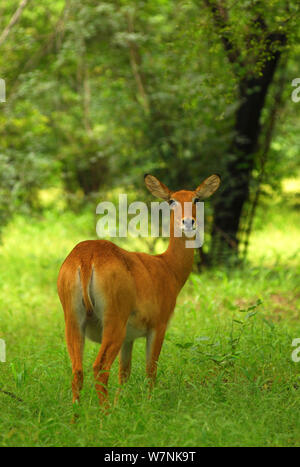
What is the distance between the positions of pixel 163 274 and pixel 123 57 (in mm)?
6689

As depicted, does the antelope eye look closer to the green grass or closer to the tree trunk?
the green grass

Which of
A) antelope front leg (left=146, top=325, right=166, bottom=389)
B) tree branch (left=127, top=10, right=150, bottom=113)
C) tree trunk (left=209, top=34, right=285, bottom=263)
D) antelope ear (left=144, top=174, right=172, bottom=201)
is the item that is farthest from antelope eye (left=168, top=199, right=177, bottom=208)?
tree branch (left=127, top=10, right=150, bottom=113)

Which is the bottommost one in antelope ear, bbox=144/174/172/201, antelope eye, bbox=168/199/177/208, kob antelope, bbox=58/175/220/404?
kob antelope, bbox=58/175/220/404

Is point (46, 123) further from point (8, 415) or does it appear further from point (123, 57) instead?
point (8, 415)

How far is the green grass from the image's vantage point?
3.46 meters

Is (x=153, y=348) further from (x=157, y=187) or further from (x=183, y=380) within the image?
(x=157, y=187)

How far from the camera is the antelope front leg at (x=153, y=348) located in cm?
397

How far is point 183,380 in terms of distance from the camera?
14.2 feet

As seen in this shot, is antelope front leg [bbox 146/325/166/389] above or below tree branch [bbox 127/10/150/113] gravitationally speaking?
below

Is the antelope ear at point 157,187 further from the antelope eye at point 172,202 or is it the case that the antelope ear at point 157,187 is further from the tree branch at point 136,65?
the tree branch at point 136,65

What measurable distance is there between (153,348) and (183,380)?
1.62 feet

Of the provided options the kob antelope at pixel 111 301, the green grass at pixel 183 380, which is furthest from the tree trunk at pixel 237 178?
the kob antelope at pixel 111 301

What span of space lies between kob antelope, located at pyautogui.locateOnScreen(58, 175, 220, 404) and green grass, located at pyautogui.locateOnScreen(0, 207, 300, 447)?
0.73 ft

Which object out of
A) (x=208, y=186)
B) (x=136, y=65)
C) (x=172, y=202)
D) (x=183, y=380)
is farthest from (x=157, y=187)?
(x=136, y=65)
